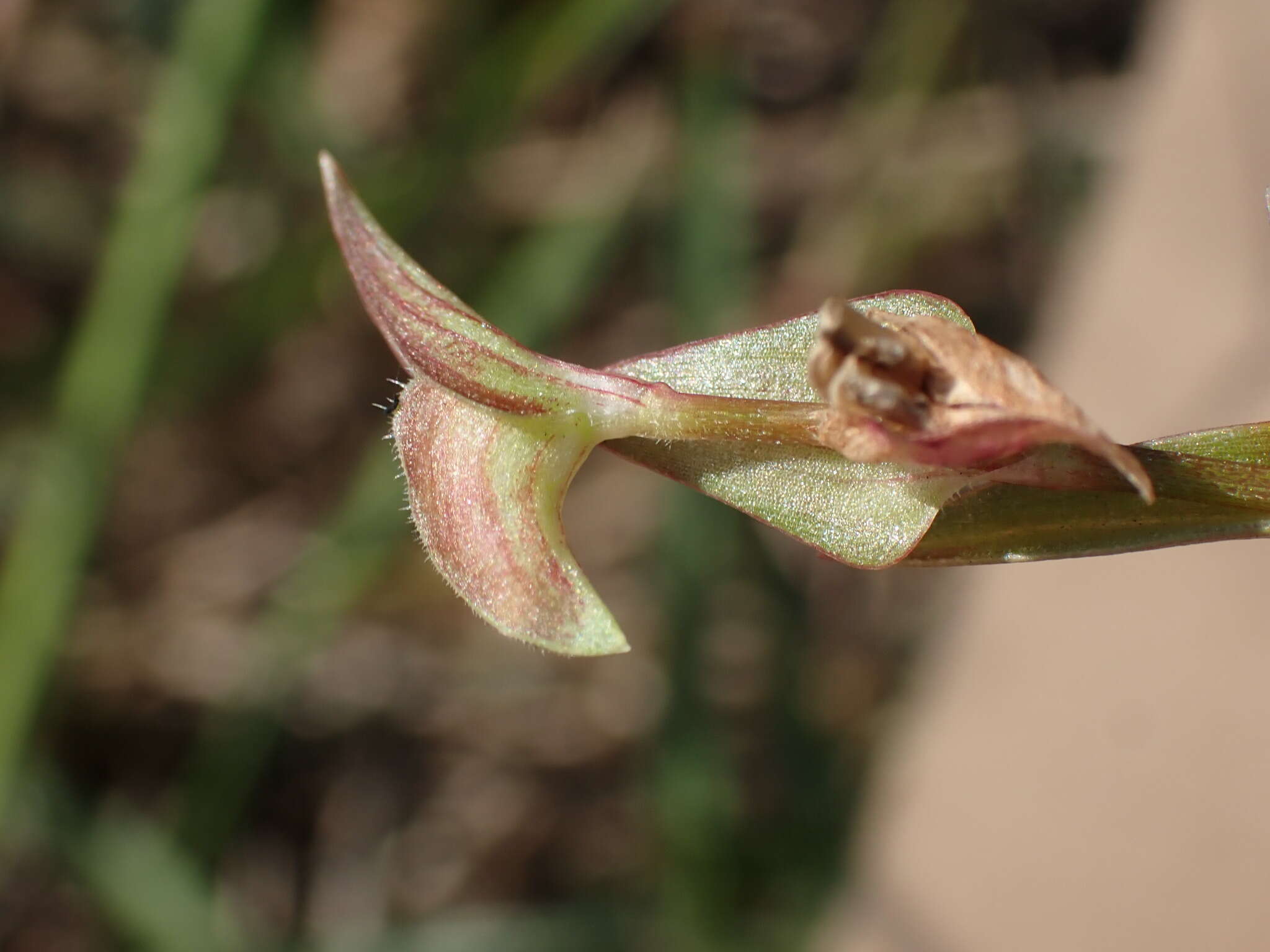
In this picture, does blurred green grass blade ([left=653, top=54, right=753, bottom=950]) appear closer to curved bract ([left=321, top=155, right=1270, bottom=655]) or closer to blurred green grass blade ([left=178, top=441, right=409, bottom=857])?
blurred green grass blade ([left=178, top=441, right=409, bottom=857])

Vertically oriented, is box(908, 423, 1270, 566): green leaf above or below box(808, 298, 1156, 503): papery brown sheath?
below

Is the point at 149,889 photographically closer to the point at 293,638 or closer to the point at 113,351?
the point at 293,638

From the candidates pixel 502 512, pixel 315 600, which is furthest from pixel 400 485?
pixel 502 512

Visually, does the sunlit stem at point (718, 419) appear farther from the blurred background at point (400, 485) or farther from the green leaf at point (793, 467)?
the blurred background at point (400, 485)

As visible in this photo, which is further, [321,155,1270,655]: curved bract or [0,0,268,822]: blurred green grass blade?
[0,0,268,822]: blurred green grass blade

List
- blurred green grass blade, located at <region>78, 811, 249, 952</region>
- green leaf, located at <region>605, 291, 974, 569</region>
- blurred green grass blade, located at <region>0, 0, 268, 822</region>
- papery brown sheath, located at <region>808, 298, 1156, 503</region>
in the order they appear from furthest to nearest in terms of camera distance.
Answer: blurred green grass blade, located at <region>78, 811, 249, 952</region>, blurred green grass blade, located at <region>0, 0, 268, 822</region>, green leaf, located at <region>605, 291, 974, 569</region>, papery brown sheath, located at <region>808, 298, 1156, 503</region>

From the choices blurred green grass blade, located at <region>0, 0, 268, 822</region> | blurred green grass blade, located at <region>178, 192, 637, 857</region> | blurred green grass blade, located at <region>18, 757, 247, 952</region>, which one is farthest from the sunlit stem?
blurred green grass blade, located at <region>18, 757, 247, 952</region>
